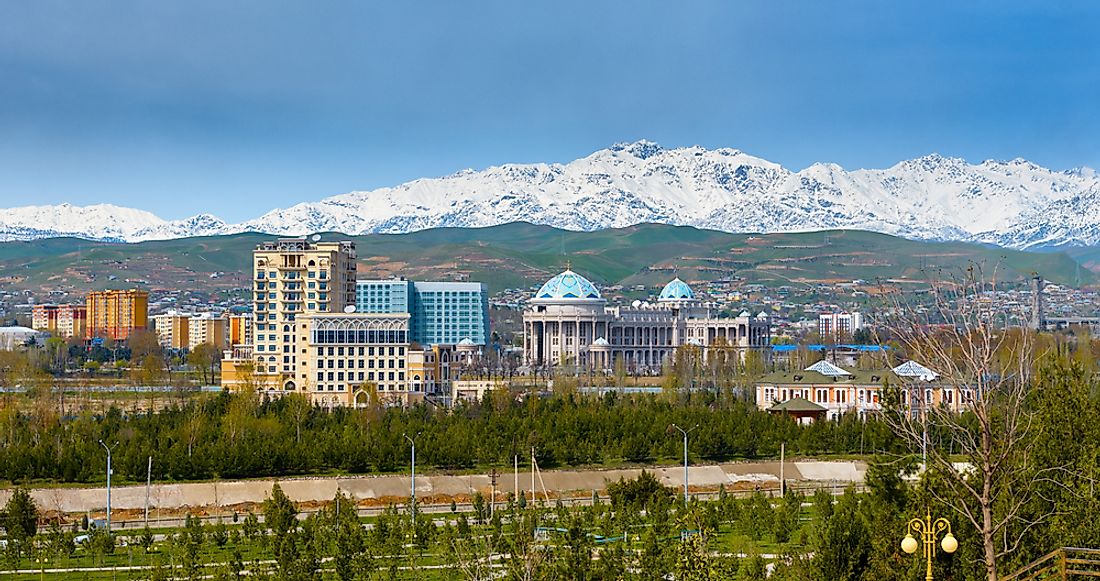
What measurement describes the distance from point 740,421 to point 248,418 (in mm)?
19462

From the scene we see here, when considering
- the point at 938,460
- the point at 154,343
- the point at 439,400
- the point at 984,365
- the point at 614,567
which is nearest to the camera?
the point at 984,365

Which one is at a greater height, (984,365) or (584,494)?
(984,365)

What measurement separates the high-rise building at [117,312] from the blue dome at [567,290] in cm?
5375

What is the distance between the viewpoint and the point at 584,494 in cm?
5694

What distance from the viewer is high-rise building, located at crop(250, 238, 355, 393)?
97.4 meters

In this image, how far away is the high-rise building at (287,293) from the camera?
97375 mm

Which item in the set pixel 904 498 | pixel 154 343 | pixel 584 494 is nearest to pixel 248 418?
pixel 584 494

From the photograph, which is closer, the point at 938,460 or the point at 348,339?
the point at 938,460

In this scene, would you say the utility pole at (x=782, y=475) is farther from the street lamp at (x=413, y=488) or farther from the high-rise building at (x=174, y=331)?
the high-rise building at (x=174, y=331)

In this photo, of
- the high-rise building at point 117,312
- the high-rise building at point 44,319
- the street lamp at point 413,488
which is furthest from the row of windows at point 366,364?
the high-rise building at point 44,319

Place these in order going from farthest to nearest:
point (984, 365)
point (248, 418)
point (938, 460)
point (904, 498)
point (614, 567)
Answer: point (248, 418), point (614, 567), point (904, 498), point (938, 460), point (984, 365)

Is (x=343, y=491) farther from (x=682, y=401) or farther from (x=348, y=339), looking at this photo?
(x=348, y=339)

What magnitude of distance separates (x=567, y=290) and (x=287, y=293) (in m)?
40.9

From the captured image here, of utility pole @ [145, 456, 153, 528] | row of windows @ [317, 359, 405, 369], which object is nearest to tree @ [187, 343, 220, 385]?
row of windows @ [317, 359, 405, 369]
